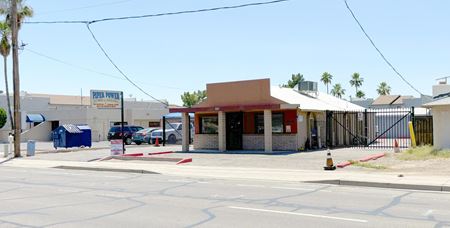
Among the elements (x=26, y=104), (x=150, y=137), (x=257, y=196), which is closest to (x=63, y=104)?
(x=26, y=104)

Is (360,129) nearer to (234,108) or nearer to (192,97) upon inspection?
(234,108)

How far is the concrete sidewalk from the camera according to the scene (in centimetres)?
1439

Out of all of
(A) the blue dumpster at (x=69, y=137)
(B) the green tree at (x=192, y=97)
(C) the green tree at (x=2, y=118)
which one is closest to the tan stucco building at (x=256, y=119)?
(A) the blue dumpster at (x=69, y=137)

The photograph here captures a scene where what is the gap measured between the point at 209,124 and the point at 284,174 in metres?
13.4

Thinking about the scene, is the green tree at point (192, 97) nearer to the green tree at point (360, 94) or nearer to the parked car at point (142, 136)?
the green tree at point (360, 94)

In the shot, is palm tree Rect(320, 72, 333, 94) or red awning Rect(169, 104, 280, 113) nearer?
red awning Rect(169, 104, 280, 113)

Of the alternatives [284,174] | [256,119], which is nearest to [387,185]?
[284,174]

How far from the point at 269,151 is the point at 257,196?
1456 cm

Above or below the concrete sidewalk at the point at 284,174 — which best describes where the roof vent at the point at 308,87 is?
above

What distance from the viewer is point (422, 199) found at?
11.9 metres

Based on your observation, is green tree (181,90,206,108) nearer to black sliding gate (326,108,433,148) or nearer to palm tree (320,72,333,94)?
palm tree (320,72,333,94)

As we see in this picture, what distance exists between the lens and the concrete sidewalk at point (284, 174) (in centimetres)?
1439

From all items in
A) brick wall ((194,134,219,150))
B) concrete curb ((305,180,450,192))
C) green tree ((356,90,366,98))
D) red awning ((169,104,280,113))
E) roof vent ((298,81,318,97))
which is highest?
green tree ((356,90,366,98))

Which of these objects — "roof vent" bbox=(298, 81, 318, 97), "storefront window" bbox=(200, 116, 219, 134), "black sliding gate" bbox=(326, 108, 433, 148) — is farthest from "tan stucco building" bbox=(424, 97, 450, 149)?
"storefront window" bbox=(200, 116, 219, 134)
